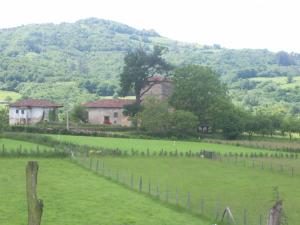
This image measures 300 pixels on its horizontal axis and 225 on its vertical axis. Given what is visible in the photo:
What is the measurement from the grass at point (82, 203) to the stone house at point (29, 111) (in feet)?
201

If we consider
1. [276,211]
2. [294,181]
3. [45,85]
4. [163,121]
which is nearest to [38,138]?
[163,121]

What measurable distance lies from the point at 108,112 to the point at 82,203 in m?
76.8

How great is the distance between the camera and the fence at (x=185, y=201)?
2767cm

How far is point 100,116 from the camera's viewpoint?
10700 centimetres

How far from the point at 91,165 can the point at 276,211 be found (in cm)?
3826

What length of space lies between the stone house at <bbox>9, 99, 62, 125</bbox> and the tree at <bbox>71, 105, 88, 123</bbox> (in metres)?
4.75

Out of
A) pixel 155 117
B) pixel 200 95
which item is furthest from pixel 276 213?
pixel 200 95

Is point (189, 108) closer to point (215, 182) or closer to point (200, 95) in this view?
point (200, 95)

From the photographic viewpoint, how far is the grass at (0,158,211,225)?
26.0 meters

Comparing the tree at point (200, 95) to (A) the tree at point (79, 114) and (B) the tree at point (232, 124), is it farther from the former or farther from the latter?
(A) the tree at point (79, 114)

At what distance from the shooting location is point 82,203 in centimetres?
3022

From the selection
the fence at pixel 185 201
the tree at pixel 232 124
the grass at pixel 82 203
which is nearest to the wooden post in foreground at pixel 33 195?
the grass at pixel 82 203

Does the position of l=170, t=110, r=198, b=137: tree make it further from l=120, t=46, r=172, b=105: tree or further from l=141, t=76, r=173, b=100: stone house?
l=141, t=76, r=173, b=100: stone house

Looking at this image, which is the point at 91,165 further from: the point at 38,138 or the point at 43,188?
the point at 38,138
